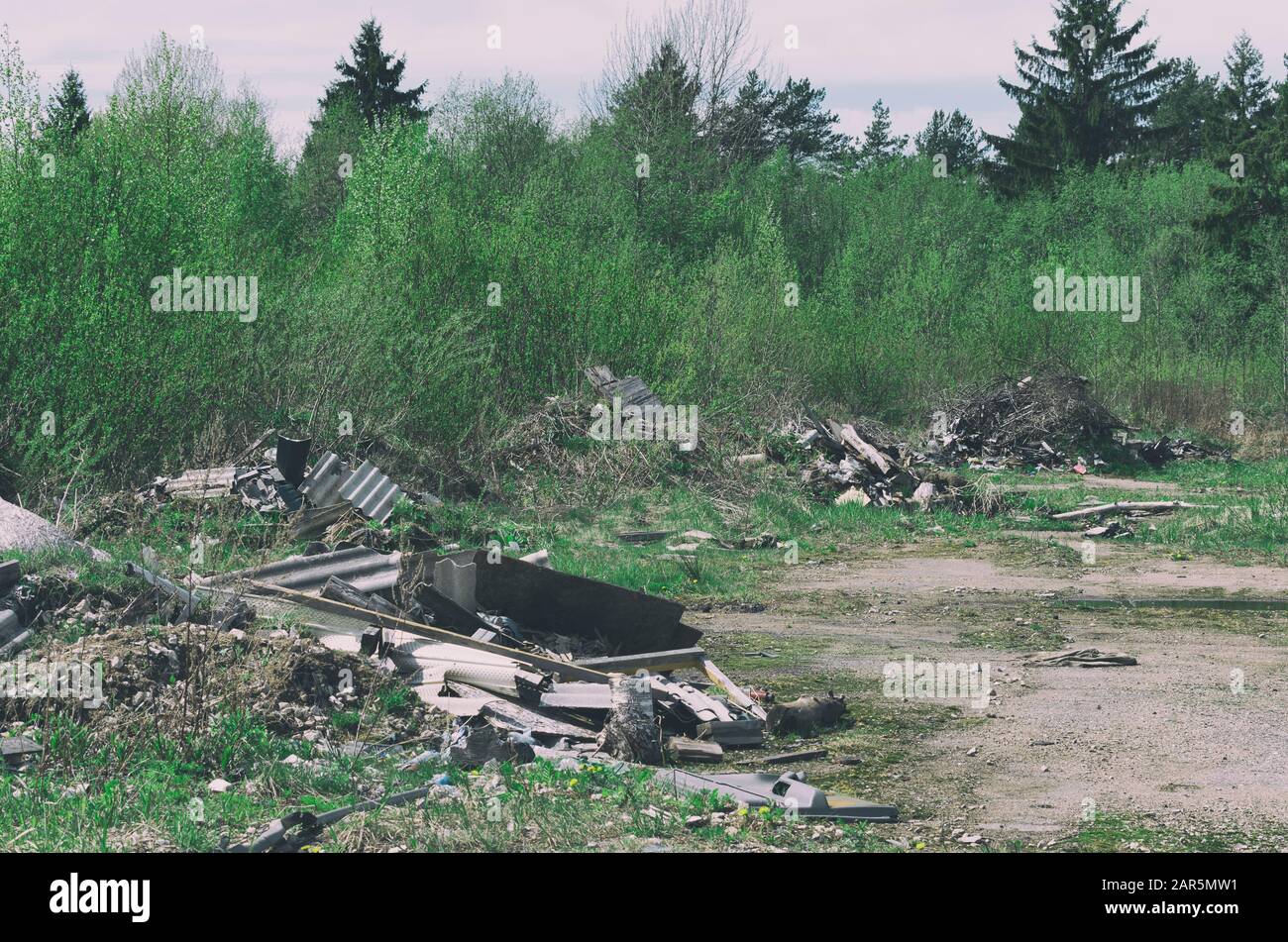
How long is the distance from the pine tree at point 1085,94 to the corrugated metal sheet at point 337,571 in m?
42.0

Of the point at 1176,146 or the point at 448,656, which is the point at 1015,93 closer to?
the point at 1176,146

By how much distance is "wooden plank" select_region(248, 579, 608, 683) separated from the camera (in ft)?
28.1

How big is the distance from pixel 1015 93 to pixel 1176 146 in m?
7.17

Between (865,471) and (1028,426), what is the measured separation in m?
6.81

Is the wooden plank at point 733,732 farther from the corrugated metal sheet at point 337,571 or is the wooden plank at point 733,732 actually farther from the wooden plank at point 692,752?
the corrugated metal sheet at point 337,571

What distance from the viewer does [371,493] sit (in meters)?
12.7

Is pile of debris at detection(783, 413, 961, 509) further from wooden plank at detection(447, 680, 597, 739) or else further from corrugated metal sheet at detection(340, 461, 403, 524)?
wooden plank at detection(447, 680, 597, 739)

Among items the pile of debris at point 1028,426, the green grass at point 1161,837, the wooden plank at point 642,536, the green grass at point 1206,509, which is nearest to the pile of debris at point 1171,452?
the green grass at point 1206,509

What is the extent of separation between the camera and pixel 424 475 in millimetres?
16484

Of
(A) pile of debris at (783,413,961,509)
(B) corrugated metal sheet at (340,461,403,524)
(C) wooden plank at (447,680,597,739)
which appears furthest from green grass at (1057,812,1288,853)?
(A) pile of debris at (783,413,961,509)

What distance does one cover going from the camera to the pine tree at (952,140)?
53156 mm

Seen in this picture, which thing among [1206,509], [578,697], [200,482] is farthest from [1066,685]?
[1206,509]

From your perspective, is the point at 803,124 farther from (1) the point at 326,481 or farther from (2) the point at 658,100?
(1) the point at 326,481

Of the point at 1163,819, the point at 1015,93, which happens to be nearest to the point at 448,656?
the point at 1163,819
